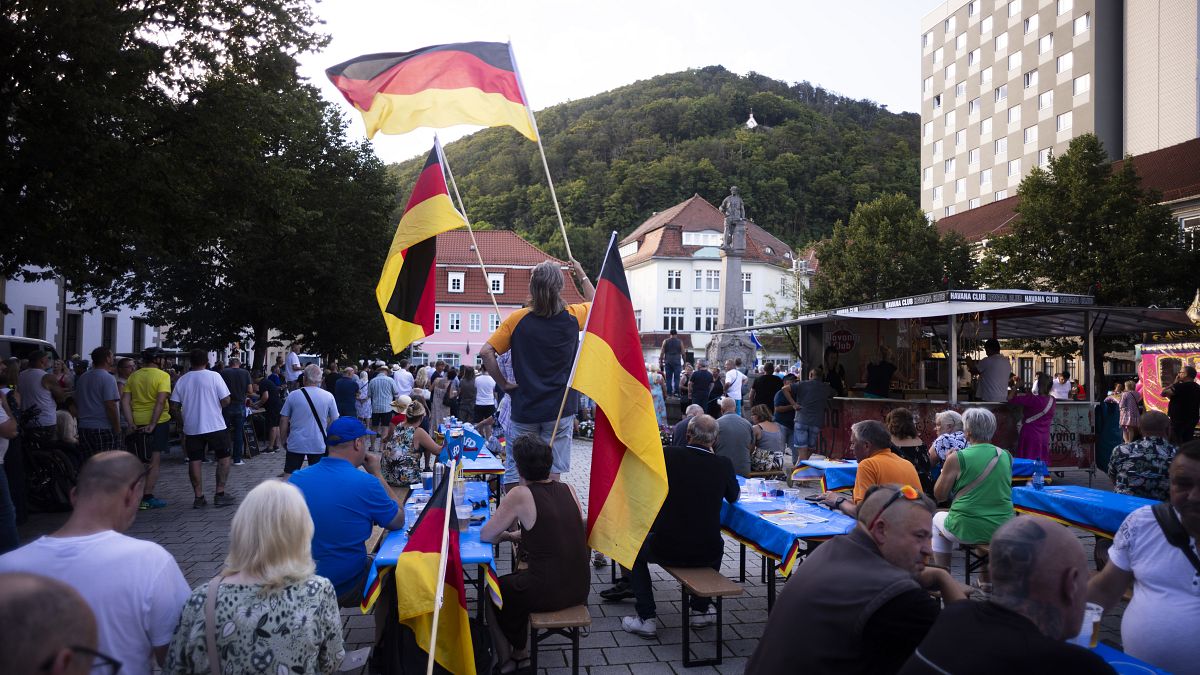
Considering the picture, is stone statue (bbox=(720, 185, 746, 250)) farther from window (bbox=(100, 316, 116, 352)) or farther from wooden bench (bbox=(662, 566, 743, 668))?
wooden bench (bbox=(662, 566, 743, 668))

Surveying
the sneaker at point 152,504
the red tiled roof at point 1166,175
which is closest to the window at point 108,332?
the sneaker at point 152,504

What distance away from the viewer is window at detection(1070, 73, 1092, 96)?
1962 inches

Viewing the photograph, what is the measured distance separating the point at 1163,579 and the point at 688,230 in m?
65.1

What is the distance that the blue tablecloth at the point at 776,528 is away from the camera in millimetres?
5352

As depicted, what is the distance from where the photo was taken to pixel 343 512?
15.9ft

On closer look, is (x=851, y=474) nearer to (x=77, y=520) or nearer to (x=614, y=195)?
(x=77, y=520)

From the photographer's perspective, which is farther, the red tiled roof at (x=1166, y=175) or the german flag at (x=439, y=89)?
the red tiled roof at (x=1166, y=175)

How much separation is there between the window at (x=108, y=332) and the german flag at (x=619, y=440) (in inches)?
1169

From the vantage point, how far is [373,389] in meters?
16.9

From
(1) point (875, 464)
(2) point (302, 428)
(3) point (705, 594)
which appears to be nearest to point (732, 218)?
(2) point (302, 428)

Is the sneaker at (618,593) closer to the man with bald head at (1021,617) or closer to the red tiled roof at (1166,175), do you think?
the man with bald head at (1021,617)

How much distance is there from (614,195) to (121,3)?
77935mm

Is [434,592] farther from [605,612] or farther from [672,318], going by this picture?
[672,318]

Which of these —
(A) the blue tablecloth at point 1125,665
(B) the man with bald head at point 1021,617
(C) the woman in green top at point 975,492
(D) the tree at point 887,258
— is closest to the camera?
(B) the man with bald head at point 1021,617
